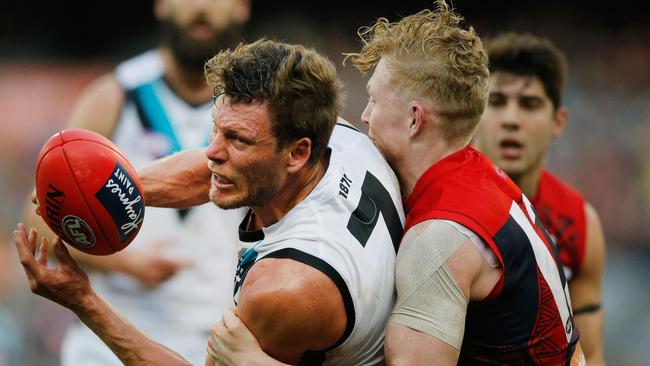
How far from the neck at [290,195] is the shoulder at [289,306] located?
0.93ft

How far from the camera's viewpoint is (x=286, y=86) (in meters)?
3.10

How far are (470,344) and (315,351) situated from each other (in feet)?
1.72

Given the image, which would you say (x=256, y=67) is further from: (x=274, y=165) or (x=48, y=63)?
(x=48, y=63)

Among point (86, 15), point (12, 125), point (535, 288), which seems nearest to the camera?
point (535, 288)

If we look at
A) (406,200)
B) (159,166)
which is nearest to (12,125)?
(159,166)

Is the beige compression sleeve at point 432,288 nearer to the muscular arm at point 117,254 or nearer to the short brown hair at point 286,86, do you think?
the short brown hair at point 286,86

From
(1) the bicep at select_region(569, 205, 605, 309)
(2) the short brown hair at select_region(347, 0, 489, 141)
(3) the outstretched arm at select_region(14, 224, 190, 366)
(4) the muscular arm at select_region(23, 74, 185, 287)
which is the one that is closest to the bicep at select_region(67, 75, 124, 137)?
(4) the muscular arm at select_region(23, 74, 185, 287)

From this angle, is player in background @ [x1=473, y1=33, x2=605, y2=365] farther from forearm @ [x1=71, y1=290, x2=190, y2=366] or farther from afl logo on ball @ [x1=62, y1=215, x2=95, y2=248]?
afl logo on ball @ [x1=62, y1=215, x2=95, y2=248]

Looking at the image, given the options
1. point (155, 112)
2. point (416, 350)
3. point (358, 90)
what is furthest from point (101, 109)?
point (358, 90)

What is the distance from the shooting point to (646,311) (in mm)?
8641

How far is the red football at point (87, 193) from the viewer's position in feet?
10.4

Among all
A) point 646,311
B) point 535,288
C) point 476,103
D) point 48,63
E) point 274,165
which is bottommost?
point 646,311

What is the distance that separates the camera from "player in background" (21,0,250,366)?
5770 millimetres

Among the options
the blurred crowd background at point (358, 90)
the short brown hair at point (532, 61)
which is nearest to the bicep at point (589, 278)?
the short brown hair at point (532, 61)
